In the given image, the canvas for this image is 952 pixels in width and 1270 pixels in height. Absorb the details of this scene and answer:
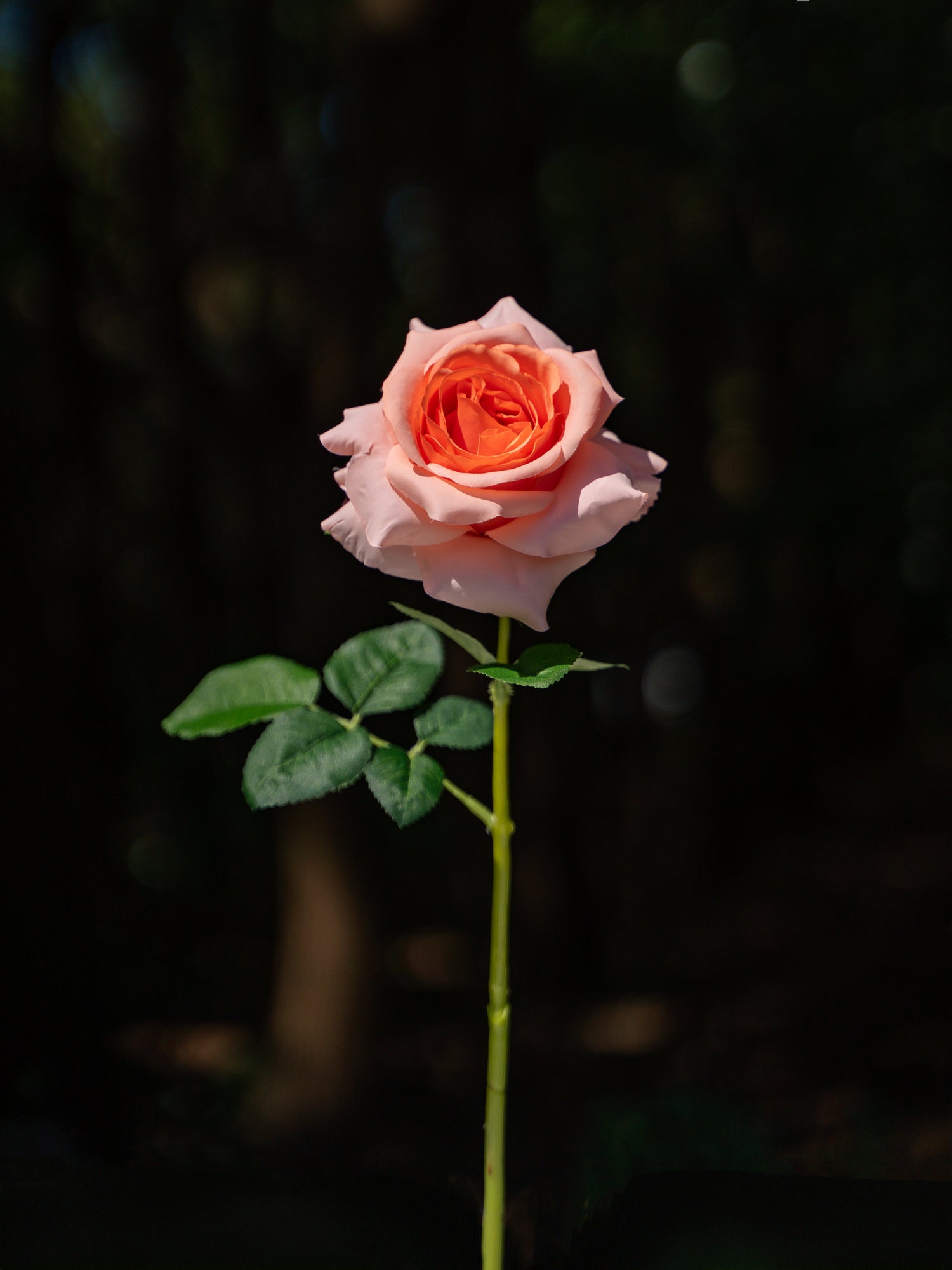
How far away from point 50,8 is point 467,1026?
400 centimetres

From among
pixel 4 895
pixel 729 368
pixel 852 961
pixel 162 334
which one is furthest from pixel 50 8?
pixel 852 961

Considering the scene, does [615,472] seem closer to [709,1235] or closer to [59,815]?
[709,1235]

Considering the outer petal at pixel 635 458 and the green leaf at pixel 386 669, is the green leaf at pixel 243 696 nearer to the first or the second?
the green leaf at pixel 386 669

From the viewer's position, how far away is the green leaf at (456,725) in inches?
31.6

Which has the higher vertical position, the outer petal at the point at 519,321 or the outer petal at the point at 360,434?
the outer petal at the point at 519,321

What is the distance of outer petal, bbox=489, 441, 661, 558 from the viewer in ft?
2.11

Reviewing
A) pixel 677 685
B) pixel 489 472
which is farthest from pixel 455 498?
pixel 677 685

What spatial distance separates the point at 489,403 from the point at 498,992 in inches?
16.9

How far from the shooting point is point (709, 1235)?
1.00 metres

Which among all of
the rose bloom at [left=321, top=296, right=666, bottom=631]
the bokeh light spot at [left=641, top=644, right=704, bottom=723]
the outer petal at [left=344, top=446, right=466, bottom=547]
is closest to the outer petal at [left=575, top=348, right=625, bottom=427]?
the rose bloom at [left=321, top=296, right=666, bottom=631]

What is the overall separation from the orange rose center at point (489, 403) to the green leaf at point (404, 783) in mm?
225

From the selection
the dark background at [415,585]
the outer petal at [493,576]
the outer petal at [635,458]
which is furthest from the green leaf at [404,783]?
the dark background at [415,585]

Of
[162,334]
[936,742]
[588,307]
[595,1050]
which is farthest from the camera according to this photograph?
[936,742]

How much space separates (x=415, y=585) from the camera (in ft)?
10.7
